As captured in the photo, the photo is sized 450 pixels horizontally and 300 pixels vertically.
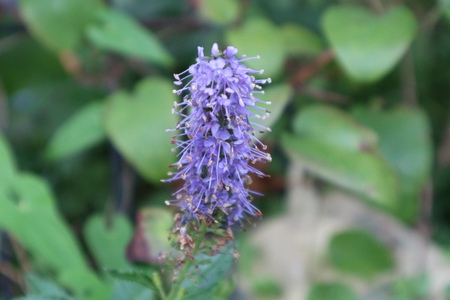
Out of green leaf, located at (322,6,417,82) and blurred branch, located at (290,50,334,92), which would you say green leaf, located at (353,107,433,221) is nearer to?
blurred branch, located at (290,50,334,92)

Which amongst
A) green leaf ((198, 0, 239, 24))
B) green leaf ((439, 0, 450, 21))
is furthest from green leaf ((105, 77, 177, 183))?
green leaf ((439, 0, 450, 21))

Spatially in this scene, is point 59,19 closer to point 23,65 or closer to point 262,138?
point 23,65

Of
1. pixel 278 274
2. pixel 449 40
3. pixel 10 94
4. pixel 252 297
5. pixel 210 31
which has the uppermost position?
pixel 449 40

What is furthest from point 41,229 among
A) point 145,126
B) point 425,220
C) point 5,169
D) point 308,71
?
point 425,220

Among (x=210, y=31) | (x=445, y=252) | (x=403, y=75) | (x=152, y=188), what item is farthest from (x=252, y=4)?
(x=445, y=252)

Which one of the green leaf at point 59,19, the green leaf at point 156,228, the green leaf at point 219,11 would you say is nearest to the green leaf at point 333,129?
the green leaf at point 219,11

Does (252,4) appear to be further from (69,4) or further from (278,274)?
(278,274)

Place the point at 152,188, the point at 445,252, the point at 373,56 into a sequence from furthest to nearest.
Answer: the point at 152,188, the point at 445,252, the point at 373,56

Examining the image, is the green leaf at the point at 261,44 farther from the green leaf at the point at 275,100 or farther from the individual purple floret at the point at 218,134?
the individual purple floret at the point at 218,134
